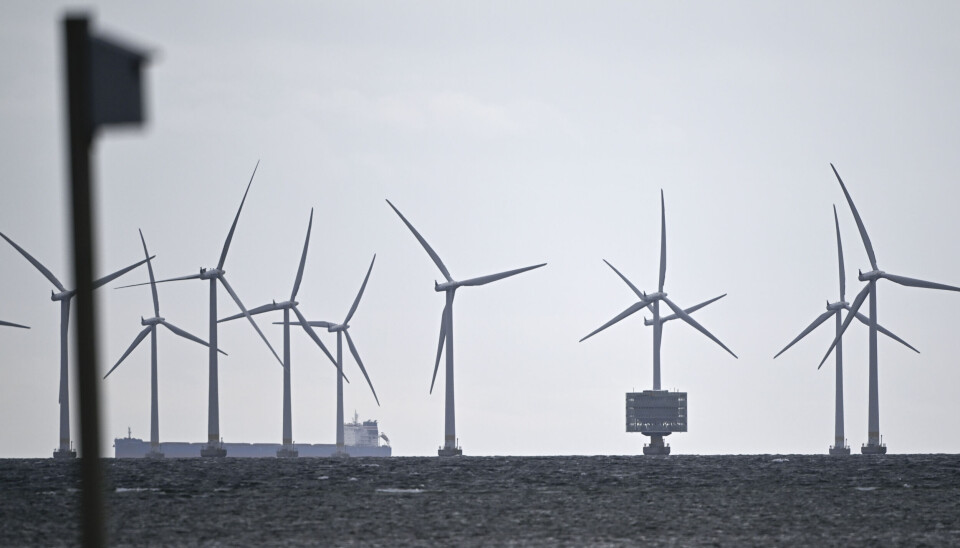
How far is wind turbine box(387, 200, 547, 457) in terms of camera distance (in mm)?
157887

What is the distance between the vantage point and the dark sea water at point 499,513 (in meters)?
42.1

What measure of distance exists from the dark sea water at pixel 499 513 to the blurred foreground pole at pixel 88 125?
101 ft

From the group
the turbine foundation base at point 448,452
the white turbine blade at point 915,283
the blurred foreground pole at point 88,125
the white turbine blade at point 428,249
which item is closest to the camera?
the blurred foreground pole at point 88,125

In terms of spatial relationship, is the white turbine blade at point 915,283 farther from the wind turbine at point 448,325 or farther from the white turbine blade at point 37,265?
the white turbine blade at point 37,265

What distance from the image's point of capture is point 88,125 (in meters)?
9.40

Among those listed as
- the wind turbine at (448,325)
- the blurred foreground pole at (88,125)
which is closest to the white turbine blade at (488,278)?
the wind turbine at (448,325)

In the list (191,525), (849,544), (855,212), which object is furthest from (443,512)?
(855,212)

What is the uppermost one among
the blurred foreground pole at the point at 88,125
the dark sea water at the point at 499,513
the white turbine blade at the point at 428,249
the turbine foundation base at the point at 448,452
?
the white turbine blade at the point at 428,249

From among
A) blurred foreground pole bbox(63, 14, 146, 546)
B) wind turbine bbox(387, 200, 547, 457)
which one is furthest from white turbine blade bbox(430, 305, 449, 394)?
blurred foreground pole bbox(63, 14, 146, 546)

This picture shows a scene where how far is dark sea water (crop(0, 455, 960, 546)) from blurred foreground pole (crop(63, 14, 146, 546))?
3069 cm

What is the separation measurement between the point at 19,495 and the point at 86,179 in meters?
65.9

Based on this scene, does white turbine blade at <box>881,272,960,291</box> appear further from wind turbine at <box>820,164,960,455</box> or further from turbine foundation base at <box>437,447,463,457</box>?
Answer: turbine foundation base at <box>437,447,463,457</box>

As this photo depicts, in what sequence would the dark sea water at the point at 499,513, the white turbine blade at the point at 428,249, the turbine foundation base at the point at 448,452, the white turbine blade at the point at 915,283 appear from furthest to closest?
the turbine foundation base at the point at 448,452 < the white turbine blade at the point at 915,283 < the white turbine blade at the point at 428,249 < the dark sea water at the point at 499,513

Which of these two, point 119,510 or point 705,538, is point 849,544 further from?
point 119,510
